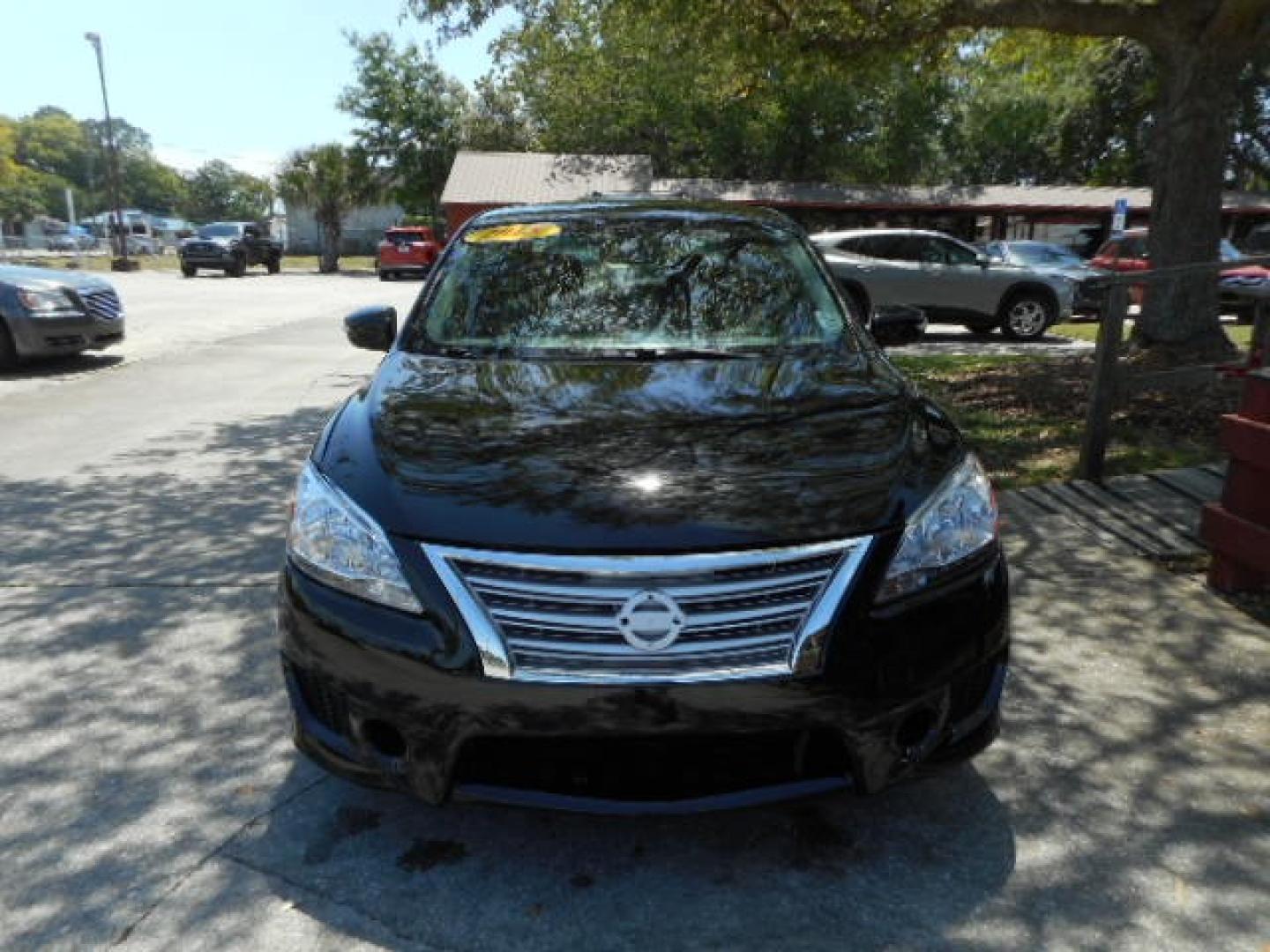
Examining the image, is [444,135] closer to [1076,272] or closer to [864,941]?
[1076,272]

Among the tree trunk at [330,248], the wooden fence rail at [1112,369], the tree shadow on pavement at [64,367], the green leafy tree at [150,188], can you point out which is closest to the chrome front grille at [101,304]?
the tree shadow on pavement at [64,367]

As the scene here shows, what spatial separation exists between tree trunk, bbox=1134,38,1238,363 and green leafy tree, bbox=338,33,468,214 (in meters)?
43.9

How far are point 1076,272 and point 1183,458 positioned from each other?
12.4 metres

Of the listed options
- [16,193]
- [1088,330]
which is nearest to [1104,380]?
[1088,330]

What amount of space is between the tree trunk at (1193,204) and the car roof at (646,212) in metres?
5.76

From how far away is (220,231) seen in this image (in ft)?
112

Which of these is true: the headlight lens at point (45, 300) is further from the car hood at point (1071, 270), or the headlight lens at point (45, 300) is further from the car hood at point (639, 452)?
the car hood at point (1071, 270)

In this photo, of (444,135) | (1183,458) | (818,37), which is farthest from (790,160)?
(1183,458)

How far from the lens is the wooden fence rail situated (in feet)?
17.6

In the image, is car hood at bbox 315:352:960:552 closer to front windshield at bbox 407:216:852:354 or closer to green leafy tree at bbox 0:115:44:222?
front windshield at bbox 407:216:852:354

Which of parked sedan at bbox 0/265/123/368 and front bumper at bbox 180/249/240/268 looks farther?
front bumper at bbox 180/249/240/268

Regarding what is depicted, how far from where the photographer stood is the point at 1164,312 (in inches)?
345

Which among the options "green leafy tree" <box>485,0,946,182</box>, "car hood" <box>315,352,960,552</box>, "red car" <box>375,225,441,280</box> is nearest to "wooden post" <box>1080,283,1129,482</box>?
"car hood" <box>315,352,960,552</box>

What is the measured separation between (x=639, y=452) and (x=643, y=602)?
51 cm
